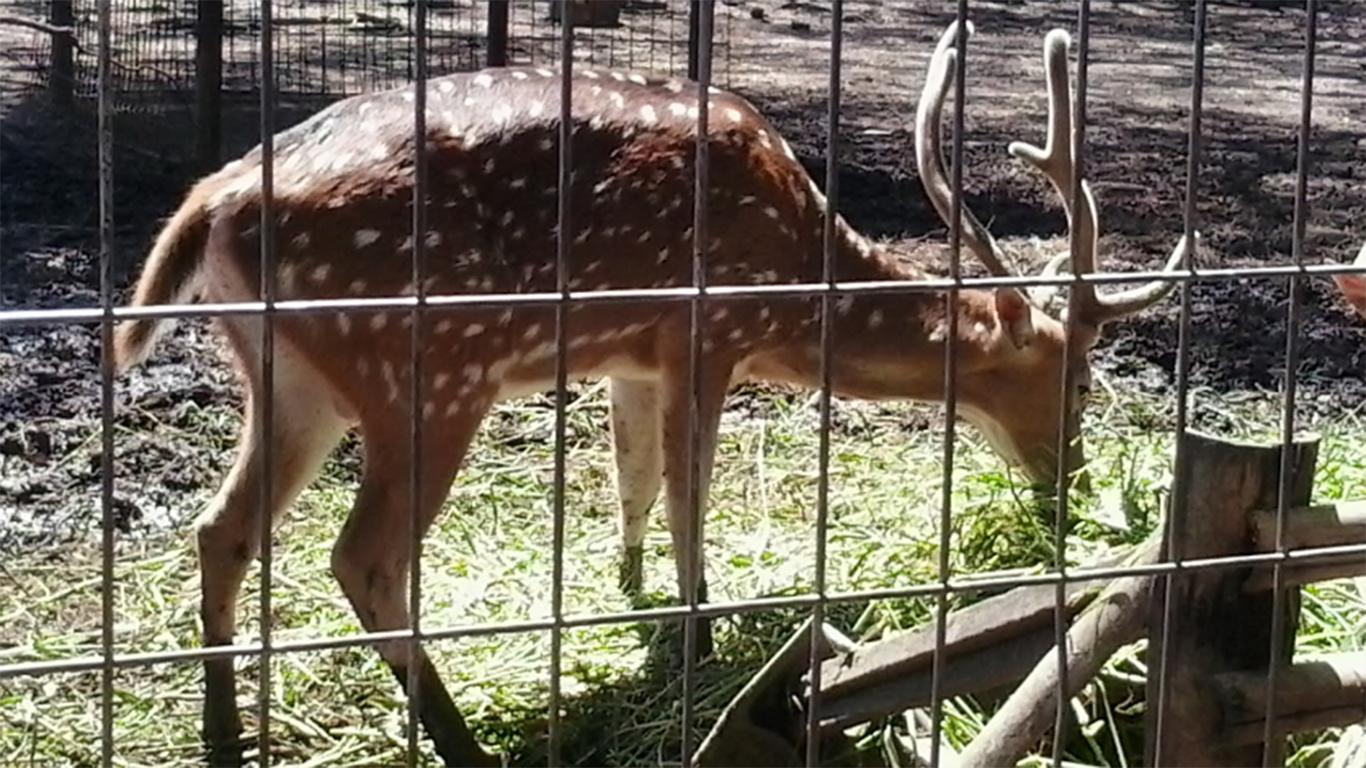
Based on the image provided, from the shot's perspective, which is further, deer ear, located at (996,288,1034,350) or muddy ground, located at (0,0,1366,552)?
muddy ground, located at (0,0,1366,552)

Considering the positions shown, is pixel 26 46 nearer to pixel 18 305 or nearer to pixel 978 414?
pixel 18 305

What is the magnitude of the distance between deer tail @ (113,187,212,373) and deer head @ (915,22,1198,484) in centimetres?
131

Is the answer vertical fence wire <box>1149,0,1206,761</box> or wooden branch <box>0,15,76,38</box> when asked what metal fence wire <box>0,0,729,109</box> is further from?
vertical fence wire <box>1149,0,1206,761</box>

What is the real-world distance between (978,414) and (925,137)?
2.81 ft

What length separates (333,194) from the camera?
3941 mm

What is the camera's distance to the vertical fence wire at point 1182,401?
2.46 m

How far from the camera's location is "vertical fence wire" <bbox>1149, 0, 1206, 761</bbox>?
246 centimetres

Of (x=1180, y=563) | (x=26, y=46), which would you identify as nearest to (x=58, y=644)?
(x=1180, y=563)

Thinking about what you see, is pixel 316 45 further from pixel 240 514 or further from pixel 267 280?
pixel 267 280

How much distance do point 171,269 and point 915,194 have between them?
178 inches

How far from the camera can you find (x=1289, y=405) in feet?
8.63

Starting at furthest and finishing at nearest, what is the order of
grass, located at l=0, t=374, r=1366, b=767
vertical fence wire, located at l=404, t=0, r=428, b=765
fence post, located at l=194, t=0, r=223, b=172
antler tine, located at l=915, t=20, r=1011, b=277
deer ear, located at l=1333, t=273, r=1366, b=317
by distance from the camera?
fence post, located at l=194, t=0, r=223, b=172 → antler tine, located at l=915, t=20, r=1011, b=277 → grass, located at l=0, t=374, r=1366, b=767 → deer ear, located at l=1333, t=273, r=1366, b=317 → vertical fence wire, located at l=404, t=0, r=428, b=765

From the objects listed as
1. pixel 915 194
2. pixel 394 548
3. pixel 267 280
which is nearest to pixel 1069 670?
pixel 267 280

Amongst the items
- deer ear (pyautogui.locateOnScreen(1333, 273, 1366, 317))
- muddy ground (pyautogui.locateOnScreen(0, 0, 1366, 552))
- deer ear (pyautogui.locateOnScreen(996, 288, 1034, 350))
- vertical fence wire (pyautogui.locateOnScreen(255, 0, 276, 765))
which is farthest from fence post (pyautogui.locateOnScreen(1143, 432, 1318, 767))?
muddy ground (pyautogui.locateOnScreen(0, 0, 1366, 552))
